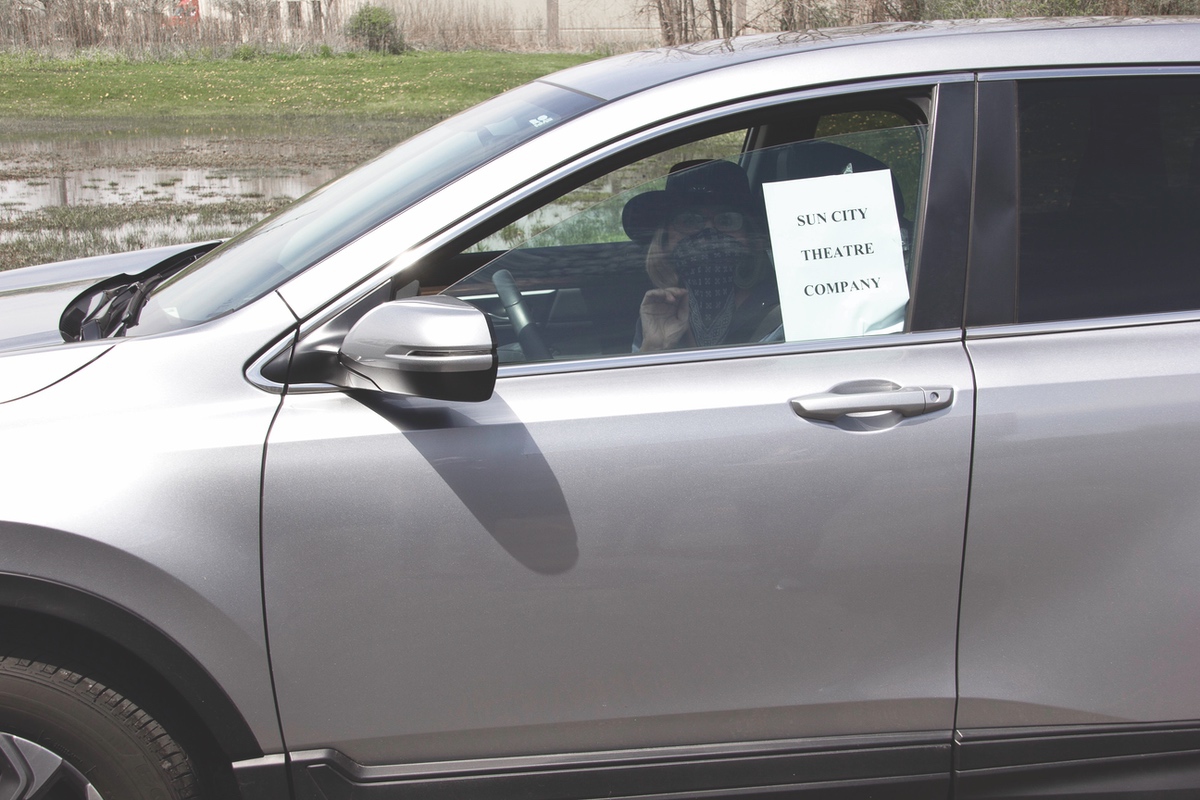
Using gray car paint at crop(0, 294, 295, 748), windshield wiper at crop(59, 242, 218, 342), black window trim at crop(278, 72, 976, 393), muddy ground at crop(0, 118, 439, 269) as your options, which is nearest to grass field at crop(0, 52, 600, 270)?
muddy ground at crop(0, 118, 439, 269)

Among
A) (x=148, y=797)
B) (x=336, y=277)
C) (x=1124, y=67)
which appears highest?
(x=1124, y=67)

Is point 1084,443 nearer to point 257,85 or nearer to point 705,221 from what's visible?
point 705,221

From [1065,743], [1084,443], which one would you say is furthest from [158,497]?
[1065,743]

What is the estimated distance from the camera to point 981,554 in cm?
194

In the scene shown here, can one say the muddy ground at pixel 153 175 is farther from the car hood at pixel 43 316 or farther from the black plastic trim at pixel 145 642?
the black plastic trim at pixel 145 642

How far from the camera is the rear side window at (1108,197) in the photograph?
2076 millimetres

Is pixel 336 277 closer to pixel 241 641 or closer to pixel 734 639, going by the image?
pixel 241 641

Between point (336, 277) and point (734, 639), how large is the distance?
1027 mm

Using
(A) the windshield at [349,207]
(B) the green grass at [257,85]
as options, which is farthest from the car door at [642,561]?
(B) the green grass at [257,85]

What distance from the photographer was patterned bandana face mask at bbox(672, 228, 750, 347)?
212 cm

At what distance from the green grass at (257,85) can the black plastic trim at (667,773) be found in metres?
18.0

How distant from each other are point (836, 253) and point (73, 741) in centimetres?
173

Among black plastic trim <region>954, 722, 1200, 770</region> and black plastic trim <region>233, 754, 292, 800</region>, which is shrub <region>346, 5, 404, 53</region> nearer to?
black plastic trim <region>233, 754, 292, 800</region>

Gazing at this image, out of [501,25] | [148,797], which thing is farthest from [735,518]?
[501,25]
